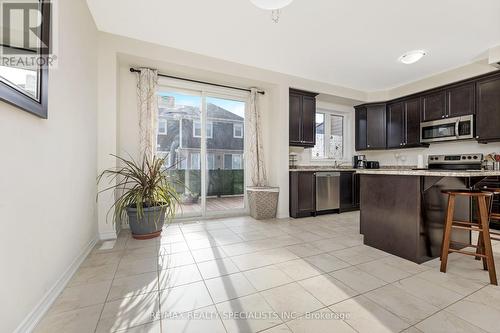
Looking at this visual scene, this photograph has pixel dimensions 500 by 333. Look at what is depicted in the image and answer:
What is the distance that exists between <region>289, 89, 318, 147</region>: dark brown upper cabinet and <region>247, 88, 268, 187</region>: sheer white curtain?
0.65 meters

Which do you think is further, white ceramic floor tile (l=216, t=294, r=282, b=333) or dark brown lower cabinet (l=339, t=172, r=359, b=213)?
dark brown lower cabinet (l=339, t=172, r=359, b=213)

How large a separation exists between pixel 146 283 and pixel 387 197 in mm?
2520

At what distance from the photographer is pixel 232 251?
7.66 ft

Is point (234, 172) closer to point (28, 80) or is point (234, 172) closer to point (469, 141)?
point (28, 80)

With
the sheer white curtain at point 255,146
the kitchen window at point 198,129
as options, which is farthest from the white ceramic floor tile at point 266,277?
the kitchen window at point 198,129

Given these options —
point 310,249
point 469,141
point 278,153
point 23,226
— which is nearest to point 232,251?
point 310,249

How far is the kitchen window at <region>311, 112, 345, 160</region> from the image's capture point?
16.3 ft

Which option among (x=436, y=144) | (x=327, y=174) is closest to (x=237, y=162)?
(x=327, y=174)

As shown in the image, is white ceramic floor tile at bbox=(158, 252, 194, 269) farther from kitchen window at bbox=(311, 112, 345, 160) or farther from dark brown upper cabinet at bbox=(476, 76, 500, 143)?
dark brown upper cabinet at bbox=(476, 76, 500, 143)

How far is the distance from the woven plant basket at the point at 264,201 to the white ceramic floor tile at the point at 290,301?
6.73 feet

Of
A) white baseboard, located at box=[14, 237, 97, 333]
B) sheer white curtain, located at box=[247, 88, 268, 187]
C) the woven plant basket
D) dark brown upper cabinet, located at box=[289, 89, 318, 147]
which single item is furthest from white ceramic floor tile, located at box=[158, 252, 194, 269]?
dark brown upper cabinet, located at box=[289, 89, 318, 147]

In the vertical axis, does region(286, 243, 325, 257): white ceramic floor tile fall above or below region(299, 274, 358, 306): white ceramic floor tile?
above

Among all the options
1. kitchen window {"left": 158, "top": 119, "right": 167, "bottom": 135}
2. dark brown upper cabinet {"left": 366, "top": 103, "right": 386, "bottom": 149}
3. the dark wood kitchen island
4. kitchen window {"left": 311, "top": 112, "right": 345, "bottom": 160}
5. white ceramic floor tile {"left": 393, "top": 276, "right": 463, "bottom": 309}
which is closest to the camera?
white ceramic floor tile {"left": 393, "top": 276, "right": 463, "bottom": 309}

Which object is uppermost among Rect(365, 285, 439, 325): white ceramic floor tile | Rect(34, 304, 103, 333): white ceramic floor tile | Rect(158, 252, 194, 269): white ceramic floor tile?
Rect(34, 304, 103, 333): white ceramic floor tile
